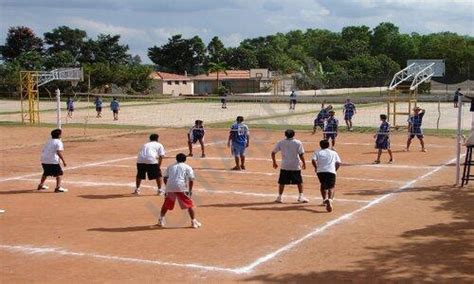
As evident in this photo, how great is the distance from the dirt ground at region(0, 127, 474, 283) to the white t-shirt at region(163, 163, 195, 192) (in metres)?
0.81

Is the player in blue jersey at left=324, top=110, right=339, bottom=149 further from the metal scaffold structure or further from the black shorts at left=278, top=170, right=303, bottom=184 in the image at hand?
the metal scaffold structure

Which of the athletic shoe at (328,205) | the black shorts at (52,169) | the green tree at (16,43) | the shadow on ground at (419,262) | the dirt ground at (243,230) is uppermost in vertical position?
the green tree at (16,43)

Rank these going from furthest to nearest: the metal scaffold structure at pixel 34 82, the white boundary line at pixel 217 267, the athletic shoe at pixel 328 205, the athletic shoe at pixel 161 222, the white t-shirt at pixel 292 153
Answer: the metal scaffold structure at pixel 34 82, the white t-shirt at pixel 292 153, the athletic shoe at pixel 328 205, the athletic shoe at pixel 161 222, the white boundary line at pixel 217 267

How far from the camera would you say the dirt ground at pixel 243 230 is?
9172 mm

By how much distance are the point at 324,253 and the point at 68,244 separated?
4.42 metres

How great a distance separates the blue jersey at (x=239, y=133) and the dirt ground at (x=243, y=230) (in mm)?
1147

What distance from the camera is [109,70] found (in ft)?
255

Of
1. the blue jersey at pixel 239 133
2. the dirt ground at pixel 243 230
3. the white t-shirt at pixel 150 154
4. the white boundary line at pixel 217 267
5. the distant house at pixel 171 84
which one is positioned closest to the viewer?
the dirt ground at pixel 243 230

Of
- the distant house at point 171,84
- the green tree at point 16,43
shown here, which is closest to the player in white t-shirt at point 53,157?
the distant house at point 171,84

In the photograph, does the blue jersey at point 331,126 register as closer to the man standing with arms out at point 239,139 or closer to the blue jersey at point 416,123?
the blue jersey at point 416,123

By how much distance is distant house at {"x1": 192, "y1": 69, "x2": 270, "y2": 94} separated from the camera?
86.4m

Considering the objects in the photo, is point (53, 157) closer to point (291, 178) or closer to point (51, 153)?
point (51, 153)

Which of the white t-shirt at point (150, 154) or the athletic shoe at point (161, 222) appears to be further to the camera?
the white t-shirt at point (150, 154)

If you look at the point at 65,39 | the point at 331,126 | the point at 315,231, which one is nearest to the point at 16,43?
the point at 65,39
